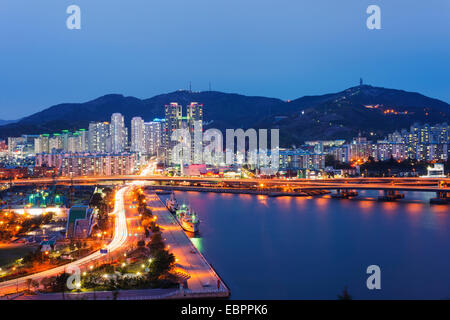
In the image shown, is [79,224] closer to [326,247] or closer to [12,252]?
[12,252]

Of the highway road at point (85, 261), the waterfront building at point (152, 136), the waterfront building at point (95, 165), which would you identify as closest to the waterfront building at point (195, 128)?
the waterfront building at point (152, 136)

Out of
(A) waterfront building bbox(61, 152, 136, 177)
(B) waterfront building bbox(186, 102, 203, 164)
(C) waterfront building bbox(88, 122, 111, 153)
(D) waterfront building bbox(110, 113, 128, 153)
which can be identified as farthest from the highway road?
(D) waterfront building bbox(110, 113, 128, 153)

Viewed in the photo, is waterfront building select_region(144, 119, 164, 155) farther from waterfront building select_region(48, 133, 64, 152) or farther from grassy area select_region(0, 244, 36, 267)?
grassy area select_region(0, 244, 36, 267)

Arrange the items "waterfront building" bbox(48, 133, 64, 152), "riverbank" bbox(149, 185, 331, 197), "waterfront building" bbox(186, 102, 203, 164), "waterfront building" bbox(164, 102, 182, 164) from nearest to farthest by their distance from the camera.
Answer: "riverbank" bbox(149, 185, 331, 197)
"waterfront building" bbox(186, 102, 203, 164)
"waterfront building" bbox(48, 133, 64, 152)
"waterfront building" bbox(164, 102, 182, 164)

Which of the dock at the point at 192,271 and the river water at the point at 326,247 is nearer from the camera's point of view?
the dock at the point at 192,271

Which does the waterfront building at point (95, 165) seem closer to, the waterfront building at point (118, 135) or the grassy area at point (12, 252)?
the waterfront building at point (118, 135)

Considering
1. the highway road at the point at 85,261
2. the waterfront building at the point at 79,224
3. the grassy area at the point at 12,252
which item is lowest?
the grassy area at the point at 12,252

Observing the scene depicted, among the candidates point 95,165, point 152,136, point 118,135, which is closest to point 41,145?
point 118,135

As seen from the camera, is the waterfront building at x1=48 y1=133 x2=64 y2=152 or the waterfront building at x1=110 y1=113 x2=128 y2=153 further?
the waterfront building at x1=110 y1=113 x2=128 y2=153
